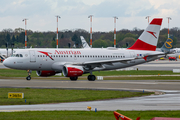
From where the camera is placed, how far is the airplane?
151 ft

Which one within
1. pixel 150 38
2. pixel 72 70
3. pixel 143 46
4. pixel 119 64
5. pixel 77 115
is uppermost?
pixel 150 38

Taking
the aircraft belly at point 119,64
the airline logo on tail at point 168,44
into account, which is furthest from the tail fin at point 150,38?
the airline logo on tail at point 168,44

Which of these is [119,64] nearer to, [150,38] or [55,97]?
[150,38]

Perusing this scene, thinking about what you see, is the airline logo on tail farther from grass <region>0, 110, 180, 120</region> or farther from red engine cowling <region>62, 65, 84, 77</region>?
grass <region>0, 110, 180, 120</region>

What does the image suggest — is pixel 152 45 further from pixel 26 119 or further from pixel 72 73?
pixel 26 119

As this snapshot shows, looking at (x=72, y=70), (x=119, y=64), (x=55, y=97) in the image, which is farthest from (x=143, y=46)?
(x=55, y=97)

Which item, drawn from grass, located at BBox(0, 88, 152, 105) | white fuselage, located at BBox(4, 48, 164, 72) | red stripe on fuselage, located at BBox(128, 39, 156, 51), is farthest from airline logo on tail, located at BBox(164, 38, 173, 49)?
grass, located at BBox(0, 88, 152, 105)

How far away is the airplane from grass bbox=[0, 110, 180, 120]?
23995mm

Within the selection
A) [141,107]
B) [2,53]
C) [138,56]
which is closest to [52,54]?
[138,56]

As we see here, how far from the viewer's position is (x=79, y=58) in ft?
161

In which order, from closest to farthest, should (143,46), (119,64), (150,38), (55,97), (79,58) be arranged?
(55,97), (79,58), (119,64), (143,46), (150,38)

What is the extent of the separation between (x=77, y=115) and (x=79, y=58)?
2912 centimetres

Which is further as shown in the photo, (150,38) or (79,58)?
(150,38)

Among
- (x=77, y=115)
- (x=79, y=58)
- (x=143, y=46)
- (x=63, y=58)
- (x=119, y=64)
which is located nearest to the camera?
(x=77, y=115)
